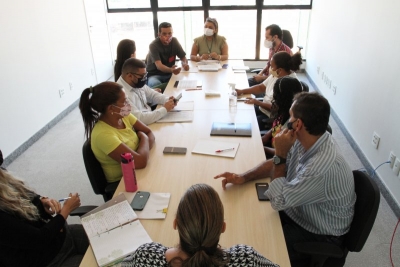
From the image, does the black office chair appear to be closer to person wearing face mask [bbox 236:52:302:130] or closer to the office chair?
the office chair

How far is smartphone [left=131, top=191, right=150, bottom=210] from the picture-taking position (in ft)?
4.82

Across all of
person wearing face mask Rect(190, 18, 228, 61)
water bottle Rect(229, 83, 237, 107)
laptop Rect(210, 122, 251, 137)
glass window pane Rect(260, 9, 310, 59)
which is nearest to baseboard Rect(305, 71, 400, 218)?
laptop Rect(210, 122, 251, 137)

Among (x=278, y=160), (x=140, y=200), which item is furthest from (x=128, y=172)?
(x=278, y=160)

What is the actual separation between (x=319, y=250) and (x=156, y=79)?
3.04m

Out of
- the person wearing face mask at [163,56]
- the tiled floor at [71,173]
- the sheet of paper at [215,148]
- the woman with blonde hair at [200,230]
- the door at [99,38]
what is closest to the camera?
the woman with blonde hair at [200,230]

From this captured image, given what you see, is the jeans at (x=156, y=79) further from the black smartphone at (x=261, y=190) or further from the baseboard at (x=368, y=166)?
the black smartphone at (x=261, y=190)


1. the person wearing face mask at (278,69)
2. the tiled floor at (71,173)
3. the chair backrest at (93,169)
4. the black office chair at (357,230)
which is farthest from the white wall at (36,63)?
the black office chair at (357,230)

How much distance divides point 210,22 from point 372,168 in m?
2.75

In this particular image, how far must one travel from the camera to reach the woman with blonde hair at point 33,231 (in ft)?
4.08

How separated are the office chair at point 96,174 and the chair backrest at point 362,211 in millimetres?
1279

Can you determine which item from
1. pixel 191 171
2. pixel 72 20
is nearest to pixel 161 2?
pixel 72 20

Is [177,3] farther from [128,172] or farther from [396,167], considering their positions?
[128,172]

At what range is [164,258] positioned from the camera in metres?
0.95

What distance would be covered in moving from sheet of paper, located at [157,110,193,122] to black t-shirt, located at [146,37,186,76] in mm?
1627
